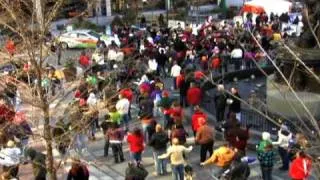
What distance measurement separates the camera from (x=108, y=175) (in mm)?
16375

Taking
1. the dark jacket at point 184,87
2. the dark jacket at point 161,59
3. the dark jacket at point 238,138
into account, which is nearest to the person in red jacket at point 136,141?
the dark jacket at point 238,138

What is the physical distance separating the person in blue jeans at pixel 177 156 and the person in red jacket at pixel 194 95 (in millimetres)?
5237

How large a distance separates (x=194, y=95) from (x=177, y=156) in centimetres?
564

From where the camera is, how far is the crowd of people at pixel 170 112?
1341 centimetres

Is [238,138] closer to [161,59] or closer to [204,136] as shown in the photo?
[204,136]

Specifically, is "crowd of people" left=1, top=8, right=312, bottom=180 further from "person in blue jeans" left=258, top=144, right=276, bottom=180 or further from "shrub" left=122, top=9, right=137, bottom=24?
"shrub" left=122, top=9, right=137, bottom=24

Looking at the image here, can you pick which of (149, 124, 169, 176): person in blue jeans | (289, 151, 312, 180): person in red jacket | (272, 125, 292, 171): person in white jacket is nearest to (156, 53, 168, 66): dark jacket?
(149, 124, 169, 176): person in blue jeans

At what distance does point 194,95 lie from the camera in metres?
20.0

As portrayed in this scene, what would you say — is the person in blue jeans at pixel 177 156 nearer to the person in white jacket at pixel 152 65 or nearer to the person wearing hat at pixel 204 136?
the person wearing hat at pixel 204 136

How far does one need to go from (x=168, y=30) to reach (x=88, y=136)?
16890mm

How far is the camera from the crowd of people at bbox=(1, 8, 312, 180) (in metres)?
13.4

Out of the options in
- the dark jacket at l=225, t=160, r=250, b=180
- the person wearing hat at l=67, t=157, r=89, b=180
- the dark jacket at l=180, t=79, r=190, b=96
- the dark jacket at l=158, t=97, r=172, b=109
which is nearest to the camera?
the dark jacket at l=225, t=160, r=250, b=180

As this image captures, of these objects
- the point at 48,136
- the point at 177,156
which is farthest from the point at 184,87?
the point at 48,136

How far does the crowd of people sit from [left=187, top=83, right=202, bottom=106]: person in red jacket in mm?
24
